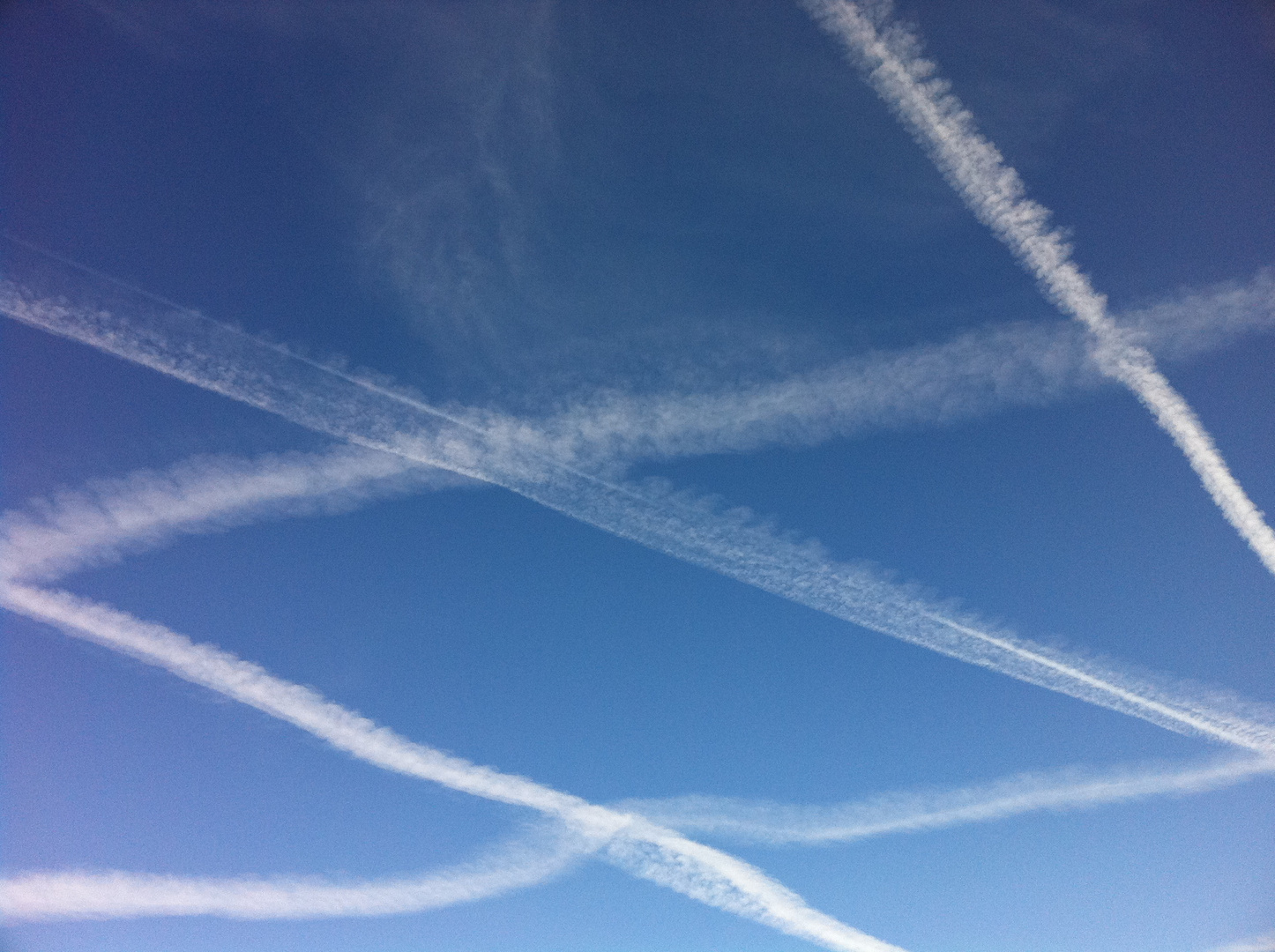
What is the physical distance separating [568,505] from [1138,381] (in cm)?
916

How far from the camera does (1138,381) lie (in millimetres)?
10461

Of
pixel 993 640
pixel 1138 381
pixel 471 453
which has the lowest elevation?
pixel 993 640

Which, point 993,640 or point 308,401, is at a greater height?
point 308,401

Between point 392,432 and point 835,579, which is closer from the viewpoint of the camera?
point 392,432

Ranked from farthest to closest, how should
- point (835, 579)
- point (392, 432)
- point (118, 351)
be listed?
1. point (835, 579)
2. point (392, 432)
3. point (118, 351)

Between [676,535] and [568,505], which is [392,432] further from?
[676,535]

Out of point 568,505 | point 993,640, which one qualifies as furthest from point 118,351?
point 993,640

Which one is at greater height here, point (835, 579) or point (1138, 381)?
point (1138, 381)

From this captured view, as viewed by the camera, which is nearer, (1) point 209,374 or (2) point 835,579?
(1) point 209,374

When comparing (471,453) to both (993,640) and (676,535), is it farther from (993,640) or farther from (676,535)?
A: (993,640)

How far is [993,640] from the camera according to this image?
11.9 metres

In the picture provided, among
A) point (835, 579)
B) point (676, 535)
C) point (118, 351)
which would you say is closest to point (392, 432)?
point (118, 351)

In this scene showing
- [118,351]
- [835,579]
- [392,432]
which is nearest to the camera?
[118,351]

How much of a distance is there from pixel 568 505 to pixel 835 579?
4801 mm
